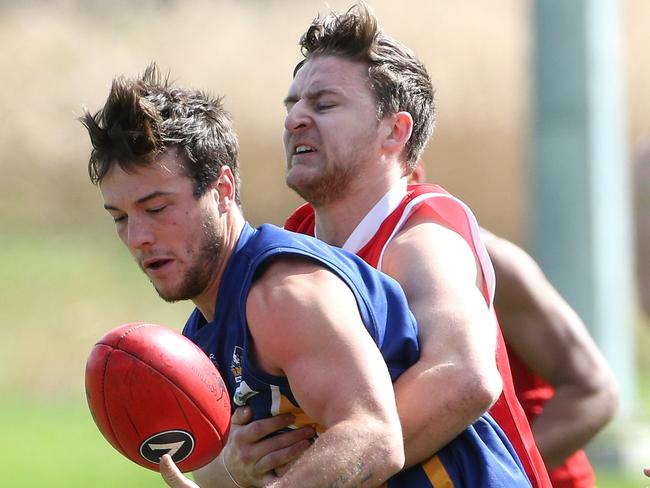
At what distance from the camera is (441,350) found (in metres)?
4.16

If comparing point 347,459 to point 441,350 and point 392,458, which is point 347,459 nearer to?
point 392,458

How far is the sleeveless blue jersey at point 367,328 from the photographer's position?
→ 400cm

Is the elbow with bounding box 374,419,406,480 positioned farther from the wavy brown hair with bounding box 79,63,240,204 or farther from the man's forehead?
the man's forehead

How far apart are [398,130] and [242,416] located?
4.20ft

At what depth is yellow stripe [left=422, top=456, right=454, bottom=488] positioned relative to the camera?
4.13 meters

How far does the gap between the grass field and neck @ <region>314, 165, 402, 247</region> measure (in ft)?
23.4

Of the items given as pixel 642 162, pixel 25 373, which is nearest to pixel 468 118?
pixel 25 373

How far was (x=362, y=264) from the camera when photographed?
13.5 ft

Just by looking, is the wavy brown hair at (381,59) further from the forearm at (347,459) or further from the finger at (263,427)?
the forearm at (347,459)

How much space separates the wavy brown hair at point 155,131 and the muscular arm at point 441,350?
585mm

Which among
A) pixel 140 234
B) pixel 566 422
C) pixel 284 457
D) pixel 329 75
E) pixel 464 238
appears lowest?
pixel 566 422

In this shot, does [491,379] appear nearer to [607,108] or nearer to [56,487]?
[607,108]

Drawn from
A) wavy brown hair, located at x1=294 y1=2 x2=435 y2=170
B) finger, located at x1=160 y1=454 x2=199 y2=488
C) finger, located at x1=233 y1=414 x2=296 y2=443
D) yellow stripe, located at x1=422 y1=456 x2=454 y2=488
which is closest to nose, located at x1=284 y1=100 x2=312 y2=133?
wavy brown hair, located at x1=294 y1=2 x2=435 y2=170

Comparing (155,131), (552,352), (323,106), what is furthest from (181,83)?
(155,131)
